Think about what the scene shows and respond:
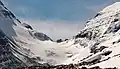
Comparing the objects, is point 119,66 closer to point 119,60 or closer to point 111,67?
point 111,67

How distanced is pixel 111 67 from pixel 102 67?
10.2 meters

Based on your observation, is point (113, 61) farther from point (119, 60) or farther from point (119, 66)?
point (119, 66)

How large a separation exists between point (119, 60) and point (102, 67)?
30.8 ft

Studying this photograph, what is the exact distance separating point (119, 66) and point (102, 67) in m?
13.1

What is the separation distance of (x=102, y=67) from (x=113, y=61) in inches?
375

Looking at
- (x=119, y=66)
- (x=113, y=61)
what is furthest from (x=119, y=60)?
(x=119, y=66)

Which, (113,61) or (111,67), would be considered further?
(113,61)

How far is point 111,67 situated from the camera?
17900cm

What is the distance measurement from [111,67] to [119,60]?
15060 mm

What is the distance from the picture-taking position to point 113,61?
643 ft

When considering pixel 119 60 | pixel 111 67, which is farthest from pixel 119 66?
pixel 119 60

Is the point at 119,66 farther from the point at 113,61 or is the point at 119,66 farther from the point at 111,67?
the point at 113,61

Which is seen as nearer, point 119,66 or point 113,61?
point 119,66

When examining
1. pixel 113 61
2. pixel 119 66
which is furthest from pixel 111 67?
pixel 113 61
